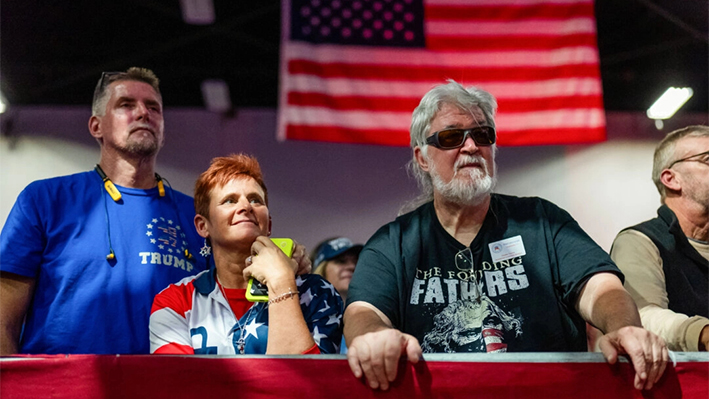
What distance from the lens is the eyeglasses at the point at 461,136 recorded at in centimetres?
277

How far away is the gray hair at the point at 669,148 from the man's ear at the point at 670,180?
3cm

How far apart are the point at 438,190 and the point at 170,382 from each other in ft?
4.34

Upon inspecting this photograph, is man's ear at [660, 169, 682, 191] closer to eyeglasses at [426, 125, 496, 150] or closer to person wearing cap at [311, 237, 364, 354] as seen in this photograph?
eyeglasses at [426, 125, 496, 150]

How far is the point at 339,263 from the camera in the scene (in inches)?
192

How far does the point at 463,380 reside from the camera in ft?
6.23

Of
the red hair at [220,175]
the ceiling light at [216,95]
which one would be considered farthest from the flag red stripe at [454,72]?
the red hair at [220,175]

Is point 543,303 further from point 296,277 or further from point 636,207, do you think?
point 636,207

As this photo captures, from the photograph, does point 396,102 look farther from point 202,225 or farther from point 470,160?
point 202,225

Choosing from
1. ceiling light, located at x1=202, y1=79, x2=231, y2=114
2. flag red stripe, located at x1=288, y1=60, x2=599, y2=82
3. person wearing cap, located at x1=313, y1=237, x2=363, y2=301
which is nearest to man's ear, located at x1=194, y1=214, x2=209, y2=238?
person wearing cap, located at x1=313, y1=237, x2=363, y2=301

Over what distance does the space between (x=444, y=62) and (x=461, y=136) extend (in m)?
3.43

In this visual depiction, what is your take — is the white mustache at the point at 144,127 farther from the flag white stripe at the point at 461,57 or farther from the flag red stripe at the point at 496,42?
the flag red stripe at the point at 496,42

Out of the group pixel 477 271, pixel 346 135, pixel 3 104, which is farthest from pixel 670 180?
pixel 3 104

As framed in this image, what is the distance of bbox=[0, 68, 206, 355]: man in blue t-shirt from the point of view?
9.71 feet

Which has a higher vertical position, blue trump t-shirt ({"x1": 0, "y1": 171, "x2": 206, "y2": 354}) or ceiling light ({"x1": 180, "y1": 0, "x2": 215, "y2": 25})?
ceiling light ({"x1": 180, "y1": 0, "x2": 215, "y2": 25})
